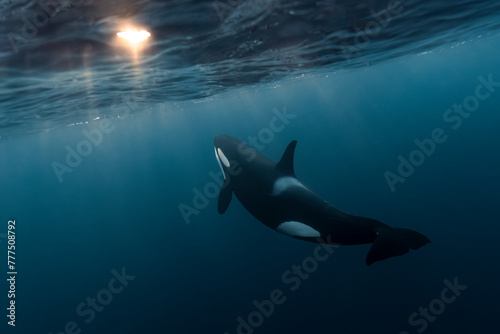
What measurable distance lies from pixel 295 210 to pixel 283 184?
73 centimetres

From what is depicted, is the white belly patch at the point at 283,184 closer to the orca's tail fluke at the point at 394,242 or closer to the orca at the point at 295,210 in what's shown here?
the orca at the point at 295,210

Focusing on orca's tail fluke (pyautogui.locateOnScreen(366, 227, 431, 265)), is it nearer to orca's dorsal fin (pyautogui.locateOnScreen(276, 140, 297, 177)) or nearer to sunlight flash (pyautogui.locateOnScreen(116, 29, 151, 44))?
orca's dorsal fin (pyautogui.locateOnScreen(276, 140, 297, 177))

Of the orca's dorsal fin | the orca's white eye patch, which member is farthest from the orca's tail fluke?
the orca's white eye patch

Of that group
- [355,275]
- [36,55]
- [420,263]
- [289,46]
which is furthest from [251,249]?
[36,55]

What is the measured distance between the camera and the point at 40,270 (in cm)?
3466

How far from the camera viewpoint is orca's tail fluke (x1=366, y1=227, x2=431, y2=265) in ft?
16.7

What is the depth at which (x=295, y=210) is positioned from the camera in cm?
611

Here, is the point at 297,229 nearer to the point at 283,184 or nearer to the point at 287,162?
the point at 283,184

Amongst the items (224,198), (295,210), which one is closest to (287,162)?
(295,210)

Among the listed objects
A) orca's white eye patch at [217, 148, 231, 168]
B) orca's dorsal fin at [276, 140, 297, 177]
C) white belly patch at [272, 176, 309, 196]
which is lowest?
white belly patch at [272, 176, 309, 196]

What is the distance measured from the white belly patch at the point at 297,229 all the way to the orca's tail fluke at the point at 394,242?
1001 millimetres

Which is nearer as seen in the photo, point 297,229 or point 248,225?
point 297,229

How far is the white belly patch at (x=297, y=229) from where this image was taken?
19.3 ft

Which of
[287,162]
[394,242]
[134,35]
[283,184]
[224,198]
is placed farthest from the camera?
[224,198]
